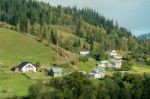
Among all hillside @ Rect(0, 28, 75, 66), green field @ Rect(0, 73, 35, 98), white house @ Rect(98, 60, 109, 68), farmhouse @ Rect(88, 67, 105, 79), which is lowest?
green field @ Rect(0, 73, 35, 98)

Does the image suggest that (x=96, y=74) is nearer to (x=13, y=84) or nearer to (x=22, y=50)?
(x=22, y=50)

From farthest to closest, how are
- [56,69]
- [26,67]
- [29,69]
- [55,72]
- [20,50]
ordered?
[20,50] < [26,67] < [29,69] < [56,69] < [55,72]

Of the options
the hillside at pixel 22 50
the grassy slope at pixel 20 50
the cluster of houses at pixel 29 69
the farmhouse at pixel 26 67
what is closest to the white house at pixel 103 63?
the hillside at pixel 22 50

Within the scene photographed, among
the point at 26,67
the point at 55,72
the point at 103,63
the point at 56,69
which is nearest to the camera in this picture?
the point at 55,72

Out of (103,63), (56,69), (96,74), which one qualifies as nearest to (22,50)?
(56,69)

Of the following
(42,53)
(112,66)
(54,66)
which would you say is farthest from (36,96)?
(112,66)

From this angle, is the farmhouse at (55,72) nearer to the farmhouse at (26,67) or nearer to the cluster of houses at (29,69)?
the cluster of houses at (29,69)

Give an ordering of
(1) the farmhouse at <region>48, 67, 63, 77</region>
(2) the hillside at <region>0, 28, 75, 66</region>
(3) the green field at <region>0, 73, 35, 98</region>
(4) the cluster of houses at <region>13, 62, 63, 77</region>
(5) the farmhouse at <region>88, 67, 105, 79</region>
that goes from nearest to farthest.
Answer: (3) the green field at <region>0, 73, 35, 98</region>, (1) the farmhouse at <region>48, 67, 63, 77</region>, (4) the cluster of houses at <region>13, 62, 63, 77</region>, (5) the farmhouse at <region>88, 67, 105, 79</region>, (2) the hillside at <region>0, 28, 75, 66</region>

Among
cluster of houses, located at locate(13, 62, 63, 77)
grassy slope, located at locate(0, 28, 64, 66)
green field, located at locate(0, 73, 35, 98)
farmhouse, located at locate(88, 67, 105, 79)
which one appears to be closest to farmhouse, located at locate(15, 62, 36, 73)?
cluster of houses, located at locate(13, 62, 63, 77)

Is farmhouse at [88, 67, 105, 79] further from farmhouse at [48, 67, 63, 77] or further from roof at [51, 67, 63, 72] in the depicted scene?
farmhouse at [48, 67, 63, 77]
